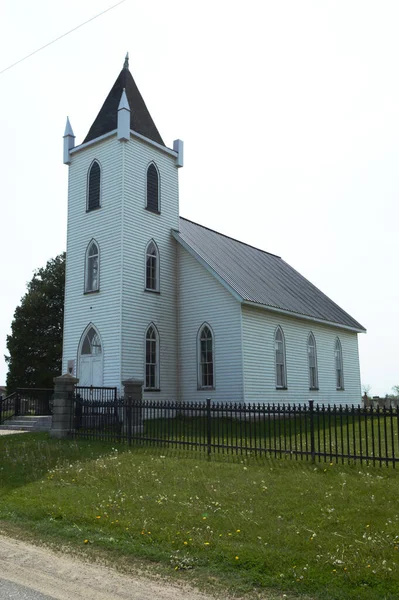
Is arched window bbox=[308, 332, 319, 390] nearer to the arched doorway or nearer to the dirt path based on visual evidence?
the arched doorway

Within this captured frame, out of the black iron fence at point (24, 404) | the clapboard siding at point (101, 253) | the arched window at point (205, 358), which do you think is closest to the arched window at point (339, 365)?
the arched window at point (205, 358)

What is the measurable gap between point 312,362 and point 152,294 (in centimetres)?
988

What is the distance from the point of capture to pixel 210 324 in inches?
890

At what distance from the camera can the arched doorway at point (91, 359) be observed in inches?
869

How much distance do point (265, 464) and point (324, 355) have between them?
1848 centimetres

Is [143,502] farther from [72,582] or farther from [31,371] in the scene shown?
[31,371]

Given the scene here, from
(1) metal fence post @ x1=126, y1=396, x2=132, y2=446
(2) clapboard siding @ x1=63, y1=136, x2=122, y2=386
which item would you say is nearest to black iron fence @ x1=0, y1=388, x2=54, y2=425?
(2) clapboard siding @ x1=63, y1=136, x2=122, y2=386

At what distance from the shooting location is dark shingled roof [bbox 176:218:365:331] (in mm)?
23484

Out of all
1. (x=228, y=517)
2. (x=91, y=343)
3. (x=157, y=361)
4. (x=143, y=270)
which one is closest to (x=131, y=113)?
(x=143, y=270)

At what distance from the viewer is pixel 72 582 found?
18.4ft

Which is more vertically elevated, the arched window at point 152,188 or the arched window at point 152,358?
the arched window at point 152,188

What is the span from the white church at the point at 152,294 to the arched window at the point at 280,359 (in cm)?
5

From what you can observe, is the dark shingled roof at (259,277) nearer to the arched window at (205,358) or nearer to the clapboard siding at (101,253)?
the arched window at (205,358)

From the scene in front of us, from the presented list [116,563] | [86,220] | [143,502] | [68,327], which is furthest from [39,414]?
[116,563]
